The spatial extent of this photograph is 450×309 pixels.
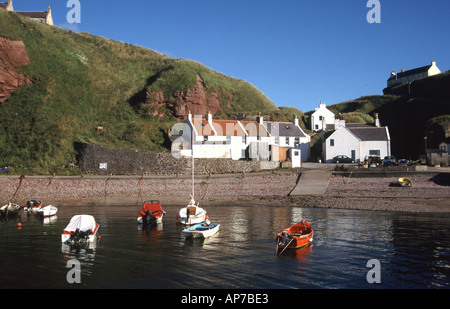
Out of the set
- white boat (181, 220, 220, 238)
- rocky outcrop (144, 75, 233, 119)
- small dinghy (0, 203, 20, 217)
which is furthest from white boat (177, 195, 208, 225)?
rocky outcrop (144, 75, 233, 119)

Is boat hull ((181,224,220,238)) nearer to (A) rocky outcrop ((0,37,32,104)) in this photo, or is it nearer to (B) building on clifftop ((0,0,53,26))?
(A) rocky outcrop ((0,37,32,104))

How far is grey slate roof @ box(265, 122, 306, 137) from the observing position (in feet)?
244

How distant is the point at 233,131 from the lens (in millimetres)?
69125

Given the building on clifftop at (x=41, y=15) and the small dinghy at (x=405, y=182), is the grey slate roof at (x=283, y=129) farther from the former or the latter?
the building on clifftop at (x=41, y=15)

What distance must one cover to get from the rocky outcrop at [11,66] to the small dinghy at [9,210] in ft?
124

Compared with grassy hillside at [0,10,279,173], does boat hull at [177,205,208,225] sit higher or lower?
lower

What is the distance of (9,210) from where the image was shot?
43.7 metres

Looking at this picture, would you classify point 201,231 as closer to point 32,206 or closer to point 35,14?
point 32,206

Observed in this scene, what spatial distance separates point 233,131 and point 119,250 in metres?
45.8

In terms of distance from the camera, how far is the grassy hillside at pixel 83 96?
2566 inches

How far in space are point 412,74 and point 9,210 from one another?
134 m

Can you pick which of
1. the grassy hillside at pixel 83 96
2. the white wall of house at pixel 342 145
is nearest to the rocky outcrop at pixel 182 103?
the grassy hillside at pixel 83 96

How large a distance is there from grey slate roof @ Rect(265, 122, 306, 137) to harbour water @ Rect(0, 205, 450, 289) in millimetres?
38494

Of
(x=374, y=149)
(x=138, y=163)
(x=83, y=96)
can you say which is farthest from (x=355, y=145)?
(x=83, y=96)
